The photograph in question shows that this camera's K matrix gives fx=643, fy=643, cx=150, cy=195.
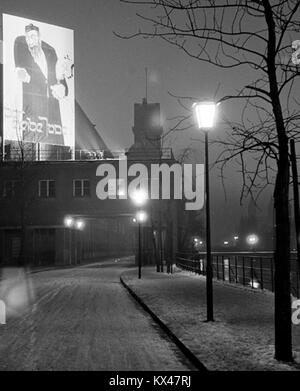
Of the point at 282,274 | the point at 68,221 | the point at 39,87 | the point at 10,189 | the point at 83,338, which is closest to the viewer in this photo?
the point at 282,274

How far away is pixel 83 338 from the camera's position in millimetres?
11352

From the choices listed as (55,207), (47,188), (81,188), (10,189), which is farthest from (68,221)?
(10,189)

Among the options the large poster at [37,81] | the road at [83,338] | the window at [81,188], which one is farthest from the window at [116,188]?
the road at [83,338]

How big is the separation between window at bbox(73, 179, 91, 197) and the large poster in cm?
545

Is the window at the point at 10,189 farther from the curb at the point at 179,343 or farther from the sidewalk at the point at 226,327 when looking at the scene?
the curb at the point at 179,343

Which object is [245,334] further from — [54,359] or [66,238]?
[66,238]

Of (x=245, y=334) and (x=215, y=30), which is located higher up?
(x=215, y=30)

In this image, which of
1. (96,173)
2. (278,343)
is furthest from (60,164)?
(278,343)

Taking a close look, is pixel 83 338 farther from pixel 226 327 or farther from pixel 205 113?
pixel 205 113

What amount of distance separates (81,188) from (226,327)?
146ft

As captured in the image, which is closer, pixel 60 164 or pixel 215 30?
pixel 215 30

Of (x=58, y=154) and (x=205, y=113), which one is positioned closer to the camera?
(x=205, y=113)
